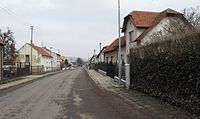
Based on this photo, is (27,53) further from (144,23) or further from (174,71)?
(174,71)

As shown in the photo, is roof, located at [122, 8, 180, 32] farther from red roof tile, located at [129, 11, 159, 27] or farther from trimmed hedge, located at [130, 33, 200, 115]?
trimmed hedge, located at [130, 33, 200, 115]

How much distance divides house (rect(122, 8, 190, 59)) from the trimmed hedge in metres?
13.8

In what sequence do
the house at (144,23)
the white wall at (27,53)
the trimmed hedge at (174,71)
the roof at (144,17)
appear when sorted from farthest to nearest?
the white wall at (27,53) < the roof at (144,17) < the house at (144,23) < the trimmed hedge at (174,71)

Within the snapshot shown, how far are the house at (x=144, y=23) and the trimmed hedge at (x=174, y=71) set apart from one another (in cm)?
1382

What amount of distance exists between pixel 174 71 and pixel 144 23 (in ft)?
71.1

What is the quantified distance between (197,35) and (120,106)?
151 inches

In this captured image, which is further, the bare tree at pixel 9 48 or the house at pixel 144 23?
the bare tree at pixel 9 48

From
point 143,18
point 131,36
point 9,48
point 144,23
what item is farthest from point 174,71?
point 9,48

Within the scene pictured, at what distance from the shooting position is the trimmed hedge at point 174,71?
9549mm

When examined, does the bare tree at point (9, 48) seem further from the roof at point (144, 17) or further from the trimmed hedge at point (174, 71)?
the trimmed hedge at point (174, 71)

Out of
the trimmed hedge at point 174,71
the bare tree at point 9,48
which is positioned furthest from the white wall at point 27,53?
the trimmed hedge at point 174,71

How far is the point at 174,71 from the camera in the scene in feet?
36.9

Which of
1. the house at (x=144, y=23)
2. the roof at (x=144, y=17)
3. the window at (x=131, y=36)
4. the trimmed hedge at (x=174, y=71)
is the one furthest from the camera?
the window at (x=131, y=36)

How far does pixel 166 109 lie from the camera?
1035cm
